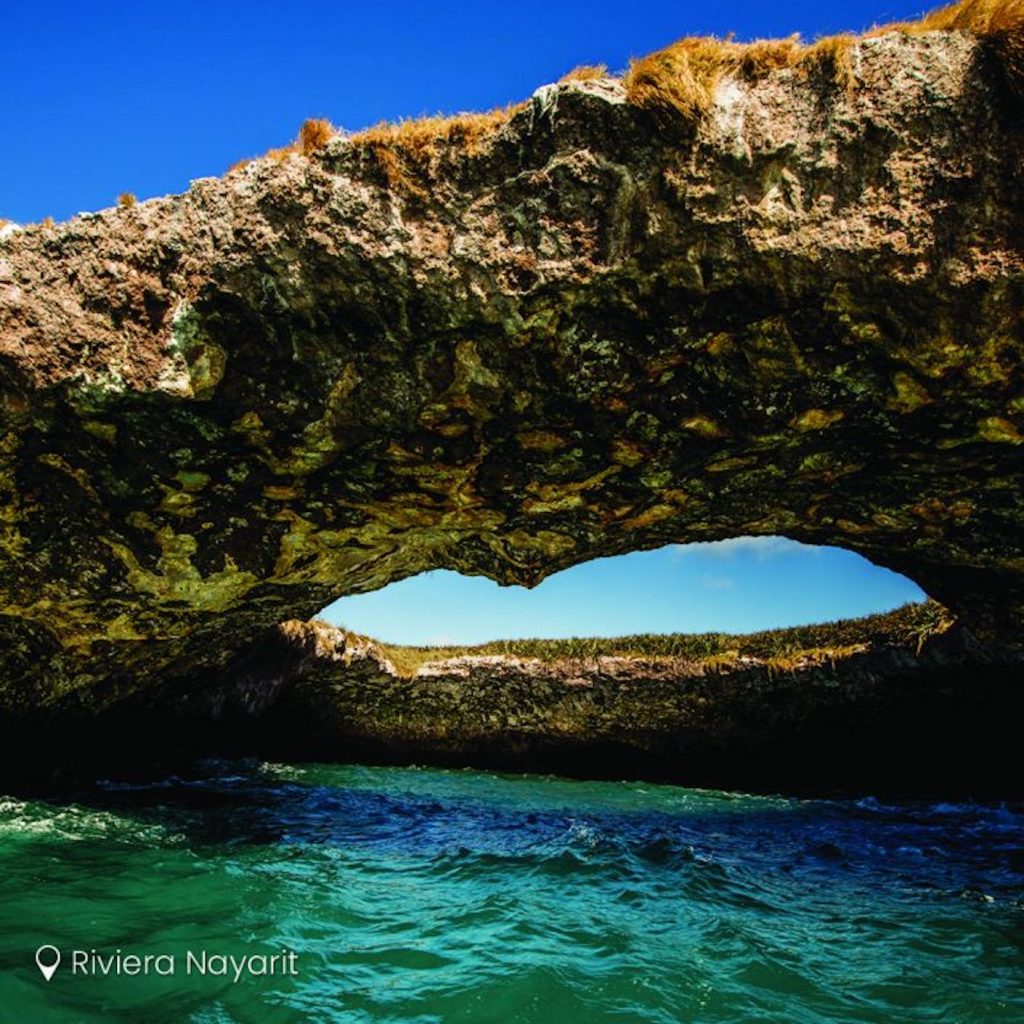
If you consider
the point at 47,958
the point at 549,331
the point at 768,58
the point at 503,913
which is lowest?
the point at 503,913

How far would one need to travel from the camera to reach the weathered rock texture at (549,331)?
6805 mm

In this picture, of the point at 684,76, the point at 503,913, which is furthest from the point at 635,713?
the point at 684,76

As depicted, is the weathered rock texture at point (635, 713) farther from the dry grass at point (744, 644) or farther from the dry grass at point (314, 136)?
the dry grass at point (314, 136)

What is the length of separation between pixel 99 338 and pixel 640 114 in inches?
238

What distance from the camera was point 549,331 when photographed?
7621mm

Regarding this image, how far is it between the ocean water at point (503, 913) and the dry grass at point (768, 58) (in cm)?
792

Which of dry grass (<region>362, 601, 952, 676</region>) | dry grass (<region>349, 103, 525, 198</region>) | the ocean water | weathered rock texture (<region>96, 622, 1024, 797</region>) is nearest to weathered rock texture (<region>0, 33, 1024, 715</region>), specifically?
dry grass (<region>349, 103, 525, 198</region>)

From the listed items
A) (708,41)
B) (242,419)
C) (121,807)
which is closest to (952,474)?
(708,41)

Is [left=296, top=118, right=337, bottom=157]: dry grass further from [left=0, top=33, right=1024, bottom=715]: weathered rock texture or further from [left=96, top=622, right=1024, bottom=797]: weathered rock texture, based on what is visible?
[left=96, top=622, right=1024, bottom=797]: weathered rock texture

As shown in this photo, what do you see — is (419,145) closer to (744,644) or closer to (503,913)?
(503,913)

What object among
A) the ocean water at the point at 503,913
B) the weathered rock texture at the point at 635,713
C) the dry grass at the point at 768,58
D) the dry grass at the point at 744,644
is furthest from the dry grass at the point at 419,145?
the dry grass at the point at 744,644

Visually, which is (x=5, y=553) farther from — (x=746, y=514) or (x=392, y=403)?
(x=746, y=514)

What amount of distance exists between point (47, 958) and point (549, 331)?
24.5 ft

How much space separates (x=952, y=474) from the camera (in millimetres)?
9211
